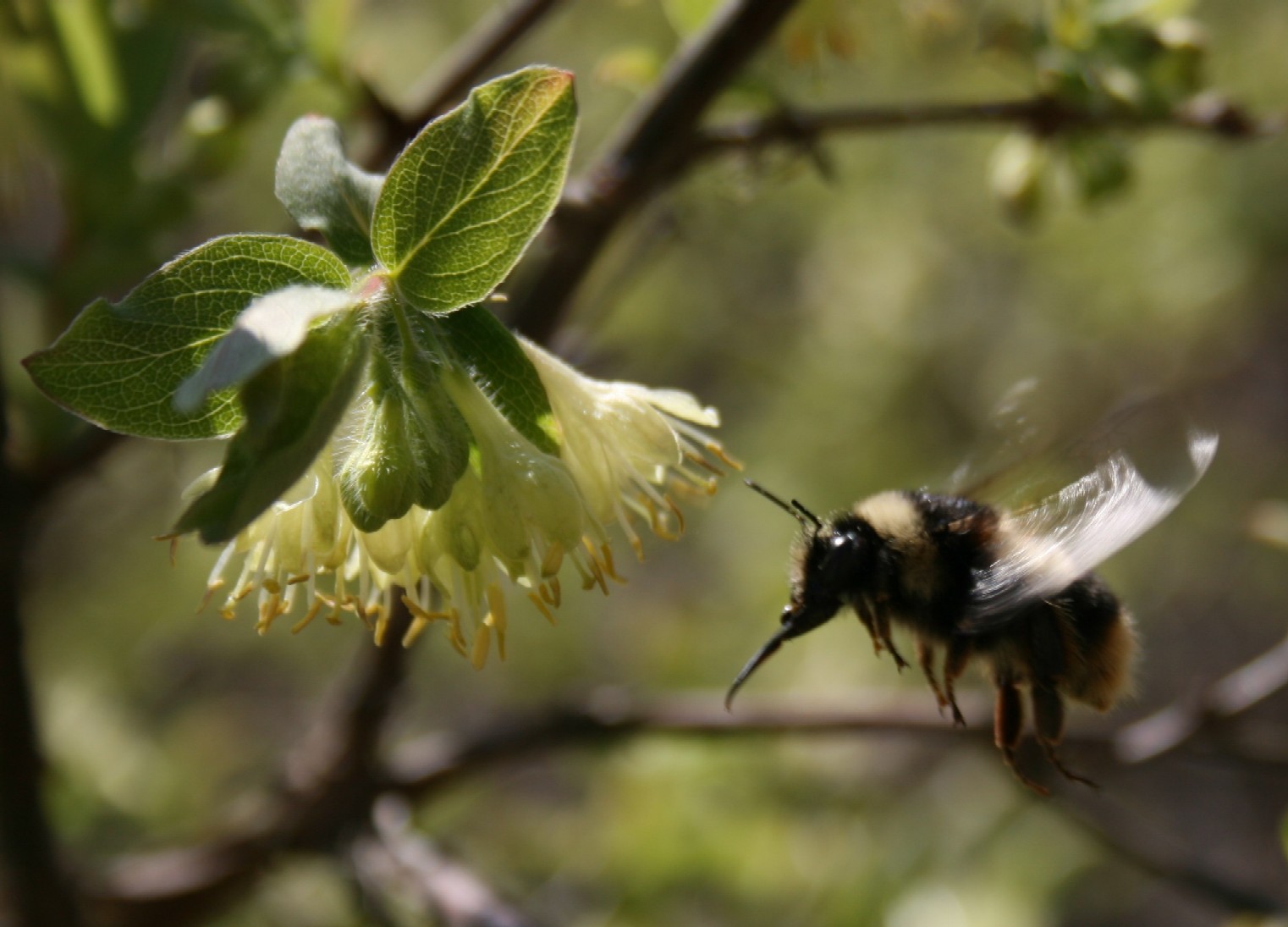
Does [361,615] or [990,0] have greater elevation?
[361,615]

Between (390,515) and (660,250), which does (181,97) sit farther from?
(390,515)

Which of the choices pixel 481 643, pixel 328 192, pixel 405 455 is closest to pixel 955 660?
pixel 481 643

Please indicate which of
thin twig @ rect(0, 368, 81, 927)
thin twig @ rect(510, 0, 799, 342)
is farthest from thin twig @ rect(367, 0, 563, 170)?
thin twig @ rect(0, 368, 81, 927)

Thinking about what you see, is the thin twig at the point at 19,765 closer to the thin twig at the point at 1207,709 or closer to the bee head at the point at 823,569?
the bee head at the point at 823,569

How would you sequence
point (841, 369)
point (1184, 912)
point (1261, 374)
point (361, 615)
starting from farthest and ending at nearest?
1. point (1261, 374)
2. point (1184, 912)
3. point (841, 369)
4. point (361, 615)

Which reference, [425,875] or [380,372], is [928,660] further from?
[425,875]

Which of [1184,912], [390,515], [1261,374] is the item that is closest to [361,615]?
[390,515]

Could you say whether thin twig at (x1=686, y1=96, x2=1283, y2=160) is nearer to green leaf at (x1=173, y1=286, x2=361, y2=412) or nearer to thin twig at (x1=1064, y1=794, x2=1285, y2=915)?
green leaf at (x1=173, y1=286, x2=361, y2=412)
